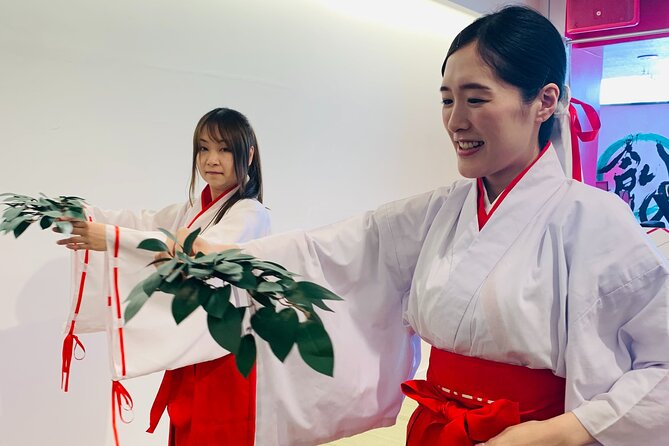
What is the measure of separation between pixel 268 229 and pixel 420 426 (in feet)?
3.28

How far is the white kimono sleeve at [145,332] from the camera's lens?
1.65 m

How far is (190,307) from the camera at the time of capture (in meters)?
0.74

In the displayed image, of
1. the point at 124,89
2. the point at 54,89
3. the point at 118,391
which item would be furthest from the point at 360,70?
the point at 118,391

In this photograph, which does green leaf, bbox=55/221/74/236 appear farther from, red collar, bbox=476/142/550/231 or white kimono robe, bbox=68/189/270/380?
red collar, bbox=476/142/550/231

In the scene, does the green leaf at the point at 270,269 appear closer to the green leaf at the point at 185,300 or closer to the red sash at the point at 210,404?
the green leaf at the point at 185,300

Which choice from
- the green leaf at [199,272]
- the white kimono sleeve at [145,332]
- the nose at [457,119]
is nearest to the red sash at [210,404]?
the white kimono sleeve at [145,332]

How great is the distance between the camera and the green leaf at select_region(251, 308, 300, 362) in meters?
0.72

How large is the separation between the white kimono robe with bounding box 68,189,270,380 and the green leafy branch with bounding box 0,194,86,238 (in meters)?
0.11

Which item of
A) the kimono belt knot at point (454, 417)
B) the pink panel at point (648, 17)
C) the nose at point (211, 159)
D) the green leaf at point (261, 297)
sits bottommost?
the kimono belt knot at point (454, 417)

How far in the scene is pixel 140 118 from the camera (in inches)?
107

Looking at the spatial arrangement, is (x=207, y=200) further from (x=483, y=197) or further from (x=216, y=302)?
(x=216, y=302)

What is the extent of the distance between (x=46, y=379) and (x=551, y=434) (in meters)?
1.81

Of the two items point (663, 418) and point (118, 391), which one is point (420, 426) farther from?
point (118, 391)

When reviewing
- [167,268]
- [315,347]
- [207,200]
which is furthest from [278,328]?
[207,200]
